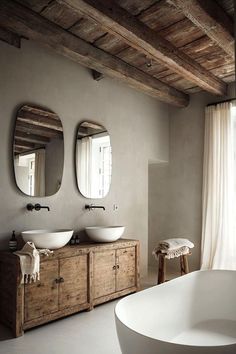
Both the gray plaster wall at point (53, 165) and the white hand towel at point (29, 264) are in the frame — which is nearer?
the white hand towel at point (29, 264)

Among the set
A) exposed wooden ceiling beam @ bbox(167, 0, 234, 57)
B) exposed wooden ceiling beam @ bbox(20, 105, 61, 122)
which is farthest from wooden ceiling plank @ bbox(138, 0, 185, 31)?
exposed wooden ceiling beam @ bbox(20, 105, 61, 122)

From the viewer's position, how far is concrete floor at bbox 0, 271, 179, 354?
253cm

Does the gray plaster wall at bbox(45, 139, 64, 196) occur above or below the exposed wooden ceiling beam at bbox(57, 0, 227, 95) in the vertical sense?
below

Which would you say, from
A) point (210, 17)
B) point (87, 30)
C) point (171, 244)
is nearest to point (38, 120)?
point (87, 30)

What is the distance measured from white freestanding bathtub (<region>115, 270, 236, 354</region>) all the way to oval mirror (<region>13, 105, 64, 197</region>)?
1.78 meters

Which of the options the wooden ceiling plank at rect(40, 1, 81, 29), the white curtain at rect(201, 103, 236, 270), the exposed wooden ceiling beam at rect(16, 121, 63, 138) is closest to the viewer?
the wooden ceiling plank at rect(40, 1, 81, 29)

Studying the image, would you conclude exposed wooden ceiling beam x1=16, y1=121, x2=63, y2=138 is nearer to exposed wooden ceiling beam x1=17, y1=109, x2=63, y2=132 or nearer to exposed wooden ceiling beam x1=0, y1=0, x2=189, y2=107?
exposed wooden ceiling beam x1=17, y1=109, x2=63, y2=132

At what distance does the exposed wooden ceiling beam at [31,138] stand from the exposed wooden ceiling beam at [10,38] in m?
0.99

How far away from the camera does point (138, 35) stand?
305 cm

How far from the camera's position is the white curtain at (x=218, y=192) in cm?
466

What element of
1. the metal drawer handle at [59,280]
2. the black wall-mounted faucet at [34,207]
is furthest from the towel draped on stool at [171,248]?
the black wall-mounted faucet at [34,207]

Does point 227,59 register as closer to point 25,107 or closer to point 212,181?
point 212,181

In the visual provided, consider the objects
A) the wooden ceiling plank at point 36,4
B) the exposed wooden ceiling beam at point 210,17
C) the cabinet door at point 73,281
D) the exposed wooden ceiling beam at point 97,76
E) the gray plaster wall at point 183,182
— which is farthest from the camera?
the gray plaster wall at point 183,182

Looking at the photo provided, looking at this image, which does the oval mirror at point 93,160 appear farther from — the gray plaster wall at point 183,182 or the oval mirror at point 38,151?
the gray plaster wall at point 183,182
